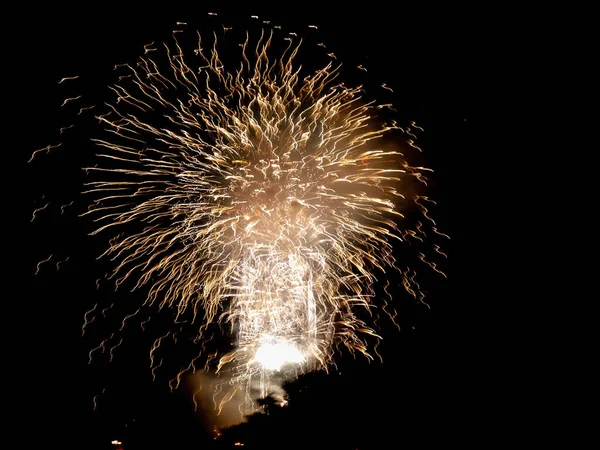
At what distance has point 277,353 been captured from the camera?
11.1 meters

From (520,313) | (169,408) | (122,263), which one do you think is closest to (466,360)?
(520,313)

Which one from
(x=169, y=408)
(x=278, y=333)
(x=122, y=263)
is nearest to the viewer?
(x=122, y=263)

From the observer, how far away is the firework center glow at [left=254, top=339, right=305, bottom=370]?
11.0 meters

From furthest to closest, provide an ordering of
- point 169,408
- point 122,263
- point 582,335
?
1. point 169,408
2. point 582,335
3. point 122,263

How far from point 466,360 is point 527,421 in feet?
6.98

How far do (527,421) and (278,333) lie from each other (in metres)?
5.25

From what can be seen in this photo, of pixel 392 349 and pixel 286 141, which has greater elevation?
pixel 286 141

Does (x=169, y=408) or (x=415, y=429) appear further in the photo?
(x=169, y=408)

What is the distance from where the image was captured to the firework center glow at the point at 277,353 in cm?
1098

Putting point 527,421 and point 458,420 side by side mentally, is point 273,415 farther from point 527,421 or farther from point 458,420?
point 527,421

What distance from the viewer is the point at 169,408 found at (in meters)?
21.5

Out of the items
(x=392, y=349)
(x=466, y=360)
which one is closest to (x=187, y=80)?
(x=392, y=349)

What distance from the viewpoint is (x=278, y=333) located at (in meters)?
10.9

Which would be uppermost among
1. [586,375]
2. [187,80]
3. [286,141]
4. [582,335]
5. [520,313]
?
[187,80]
